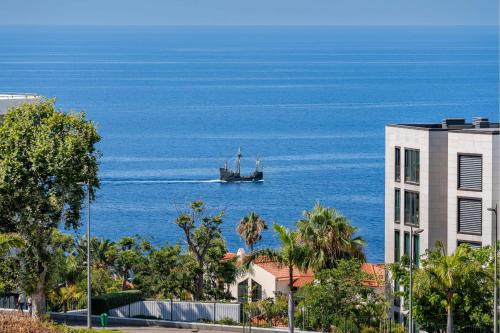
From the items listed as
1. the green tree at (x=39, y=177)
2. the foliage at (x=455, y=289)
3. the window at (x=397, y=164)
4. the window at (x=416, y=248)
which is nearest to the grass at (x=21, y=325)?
the green tree at (x=39, y=177)

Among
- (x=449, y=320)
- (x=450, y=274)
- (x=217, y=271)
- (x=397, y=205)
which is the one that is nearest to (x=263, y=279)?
(x=217, y=271)

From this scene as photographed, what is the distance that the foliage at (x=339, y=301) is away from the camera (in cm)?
4903

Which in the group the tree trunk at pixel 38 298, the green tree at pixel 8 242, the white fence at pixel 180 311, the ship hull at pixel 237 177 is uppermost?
the ship hull at pixel 237 177

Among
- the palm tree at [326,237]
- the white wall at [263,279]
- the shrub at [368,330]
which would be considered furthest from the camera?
the white wall at [263,279]

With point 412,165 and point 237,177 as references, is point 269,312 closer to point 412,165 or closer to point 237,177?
point 412,165

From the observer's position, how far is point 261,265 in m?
65.2

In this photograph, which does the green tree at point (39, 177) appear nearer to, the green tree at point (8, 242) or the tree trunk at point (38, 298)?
the tree trunk at point (38, 298)

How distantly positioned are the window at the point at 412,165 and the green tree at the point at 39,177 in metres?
13.3

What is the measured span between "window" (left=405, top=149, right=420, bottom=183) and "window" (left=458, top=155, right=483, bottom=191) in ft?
6.86

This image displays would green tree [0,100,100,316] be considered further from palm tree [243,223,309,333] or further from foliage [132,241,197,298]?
foliage [132,241,197,298]

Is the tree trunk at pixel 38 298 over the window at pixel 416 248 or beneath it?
beneath

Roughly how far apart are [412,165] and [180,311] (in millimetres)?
11643

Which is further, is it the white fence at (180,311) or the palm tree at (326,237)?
the white fence at (180,311)

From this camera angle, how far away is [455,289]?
46.3 metres
